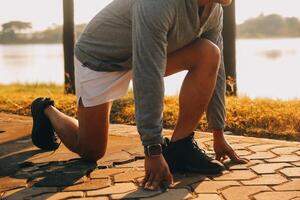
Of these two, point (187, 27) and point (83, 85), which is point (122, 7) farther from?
point (83, 85)

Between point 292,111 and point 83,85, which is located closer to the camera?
point 83,85

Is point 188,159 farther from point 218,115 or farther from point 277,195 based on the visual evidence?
point 277,195

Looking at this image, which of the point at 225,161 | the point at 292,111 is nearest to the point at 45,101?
the point at 225,161

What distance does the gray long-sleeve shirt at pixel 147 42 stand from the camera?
2676 mm

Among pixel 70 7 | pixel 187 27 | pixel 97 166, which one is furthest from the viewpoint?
pixel 70 7

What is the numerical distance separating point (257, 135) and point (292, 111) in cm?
81

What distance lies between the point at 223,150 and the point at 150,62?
0.95 metres

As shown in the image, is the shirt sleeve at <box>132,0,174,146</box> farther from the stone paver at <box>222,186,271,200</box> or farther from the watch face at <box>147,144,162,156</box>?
the stone paver at <box>222,186,271,200</box>

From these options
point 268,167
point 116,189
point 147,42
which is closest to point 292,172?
point 268,167

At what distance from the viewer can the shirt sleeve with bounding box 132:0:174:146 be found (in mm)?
2658

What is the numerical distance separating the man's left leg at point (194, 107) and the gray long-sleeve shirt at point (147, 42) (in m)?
0.14

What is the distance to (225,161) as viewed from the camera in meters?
3.38

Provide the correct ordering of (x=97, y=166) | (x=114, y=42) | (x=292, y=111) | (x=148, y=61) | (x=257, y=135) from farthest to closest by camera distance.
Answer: (x=292, y=111)
(x=257, y=135)
(x=97, y=166)
(x=114, y=42)
(x=148, y=61)

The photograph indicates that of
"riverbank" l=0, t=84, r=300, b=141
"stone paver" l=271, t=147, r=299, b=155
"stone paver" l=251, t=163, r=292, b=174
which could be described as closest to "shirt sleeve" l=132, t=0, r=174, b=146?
"stone paver" l=251, t=163, r=292, b=174
